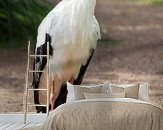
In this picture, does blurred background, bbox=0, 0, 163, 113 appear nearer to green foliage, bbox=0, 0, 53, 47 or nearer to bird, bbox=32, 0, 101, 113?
green foliage, bbox=0, 0, 53, 47

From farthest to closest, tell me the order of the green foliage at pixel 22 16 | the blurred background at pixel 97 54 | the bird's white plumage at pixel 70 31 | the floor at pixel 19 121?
1. the green foliage at pixel 22 16
2. the blurred background at pixel 97 54
3. the bird's white plumage at pixel 70 31
4. the floor at pixel 19 121

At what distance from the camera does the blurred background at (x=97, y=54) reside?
8.67 m

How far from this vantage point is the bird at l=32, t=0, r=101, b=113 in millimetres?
5504

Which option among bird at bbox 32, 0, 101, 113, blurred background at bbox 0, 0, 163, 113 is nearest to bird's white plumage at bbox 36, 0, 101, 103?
bird at bbox 32, 0, 101, 113

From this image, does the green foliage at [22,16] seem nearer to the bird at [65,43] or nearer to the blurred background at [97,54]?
the blurred background at [97,54]

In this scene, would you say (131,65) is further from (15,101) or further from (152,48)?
(15,101)

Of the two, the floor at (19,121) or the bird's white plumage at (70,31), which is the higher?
the bird's white plumage at (70,31)

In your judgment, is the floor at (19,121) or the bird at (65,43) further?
the bird at (65,43)

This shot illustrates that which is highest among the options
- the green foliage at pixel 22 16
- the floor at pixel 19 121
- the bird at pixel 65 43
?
the green foliage at pixel 22 16

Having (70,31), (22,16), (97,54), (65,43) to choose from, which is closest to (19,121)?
(65,43)

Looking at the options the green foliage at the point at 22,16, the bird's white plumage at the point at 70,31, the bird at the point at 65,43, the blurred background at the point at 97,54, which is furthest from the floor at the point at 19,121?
the green foliage at the point at 22,16

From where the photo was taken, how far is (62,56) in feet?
18.7

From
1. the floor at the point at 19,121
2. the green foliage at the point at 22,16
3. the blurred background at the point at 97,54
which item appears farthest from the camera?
the green foliage at the point at 22,16

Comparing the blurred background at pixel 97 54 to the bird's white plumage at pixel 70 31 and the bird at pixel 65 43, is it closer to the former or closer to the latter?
the bird at pixel 65 43
